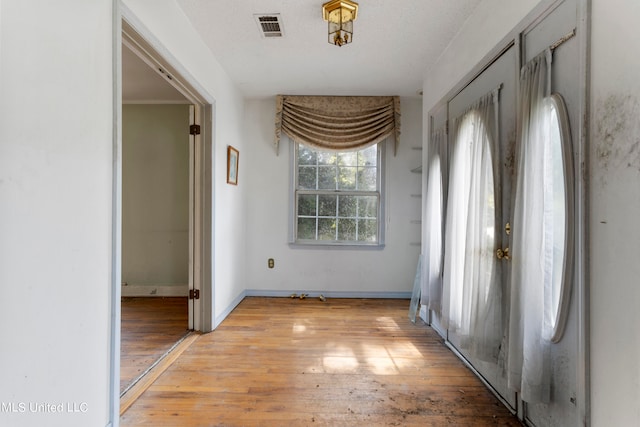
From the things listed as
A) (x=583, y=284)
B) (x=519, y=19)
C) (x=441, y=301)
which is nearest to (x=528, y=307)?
(x=583, y=284)

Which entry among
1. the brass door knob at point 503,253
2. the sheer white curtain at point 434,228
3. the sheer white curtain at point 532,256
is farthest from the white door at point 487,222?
the sheer white curtain at point 434,228

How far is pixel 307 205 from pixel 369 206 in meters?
0.81

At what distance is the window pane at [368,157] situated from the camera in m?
3.57

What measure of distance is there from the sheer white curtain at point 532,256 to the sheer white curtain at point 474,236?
0.23 metres

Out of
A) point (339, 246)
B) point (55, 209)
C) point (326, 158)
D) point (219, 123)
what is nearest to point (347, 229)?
point (339, 246)

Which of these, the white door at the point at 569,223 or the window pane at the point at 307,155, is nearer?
the white door at the point at 569,223

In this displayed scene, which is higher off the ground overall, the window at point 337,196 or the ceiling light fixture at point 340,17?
the ceiling light fixture at point 340,17

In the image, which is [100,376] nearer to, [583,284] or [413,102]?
[583,284]

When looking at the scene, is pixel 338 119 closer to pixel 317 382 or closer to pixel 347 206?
pixel 347 206

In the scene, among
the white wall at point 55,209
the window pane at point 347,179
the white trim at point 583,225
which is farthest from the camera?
the window pane at point 347,179

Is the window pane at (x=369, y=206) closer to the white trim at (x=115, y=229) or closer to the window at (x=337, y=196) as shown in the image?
the window at (x=337, y=196)

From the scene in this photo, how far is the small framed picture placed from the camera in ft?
9.44

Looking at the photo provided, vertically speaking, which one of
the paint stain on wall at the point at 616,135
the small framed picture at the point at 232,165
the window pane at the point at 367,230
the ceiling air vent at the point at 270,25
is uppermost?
the ceiling air vent at the point at 270,25

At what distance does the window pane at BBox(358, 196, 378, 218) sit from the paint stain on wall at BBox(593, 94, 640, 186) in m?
2.56
